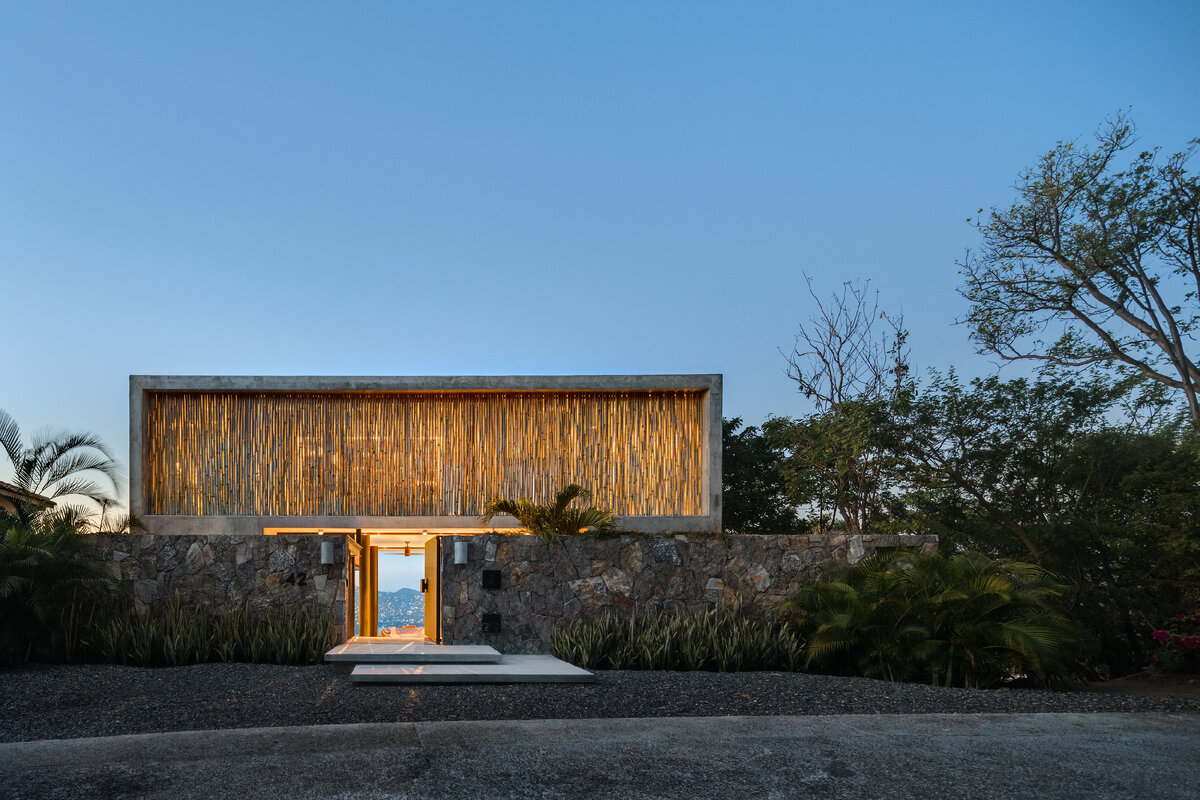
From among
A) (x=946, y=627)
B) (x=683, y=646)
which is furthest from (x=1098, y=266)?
(x=683, y=646)

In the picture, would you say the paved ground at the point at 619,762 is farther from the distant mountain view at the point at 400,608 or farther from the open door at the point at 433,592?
the distant mountain view at the point at 400,608

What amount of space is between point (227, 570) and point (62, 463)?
6466mm

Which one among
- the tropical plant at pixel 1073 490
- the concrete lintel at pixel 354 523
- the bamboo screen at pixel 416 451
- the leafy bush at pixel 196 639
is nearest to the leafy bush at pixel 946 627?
the concrete lintel at pixel 354 523

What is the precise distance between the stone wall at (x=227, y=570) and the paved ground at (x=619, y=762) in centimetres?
639

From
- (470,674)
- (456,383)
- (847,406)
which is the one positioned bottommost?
(470,674)

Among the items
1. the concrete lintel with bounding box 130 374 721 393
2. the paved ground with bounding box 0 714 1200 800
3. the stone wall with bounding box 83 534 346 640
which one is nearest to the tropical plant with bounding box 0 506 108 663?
the stone wall with bounding box 83 534 346 640

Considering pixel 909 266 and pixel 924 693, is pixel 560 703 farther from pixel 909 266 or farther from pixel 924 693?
pixel 909 266

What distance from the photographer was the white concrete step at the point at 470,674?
7996 mm

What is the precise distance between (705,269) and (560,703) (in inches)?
585

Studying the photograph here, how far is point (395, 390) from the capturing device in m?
→ 15.0

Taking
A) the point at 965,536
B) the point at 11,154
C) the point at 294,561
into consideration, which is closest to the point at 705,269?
the point at 965,536

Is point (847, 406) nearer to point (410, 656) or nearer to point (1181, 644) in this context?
point (1181, 644)

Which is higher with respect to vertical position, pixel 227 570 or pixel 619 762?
pixel 619 762

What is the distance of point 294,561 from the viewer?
12234 mm
